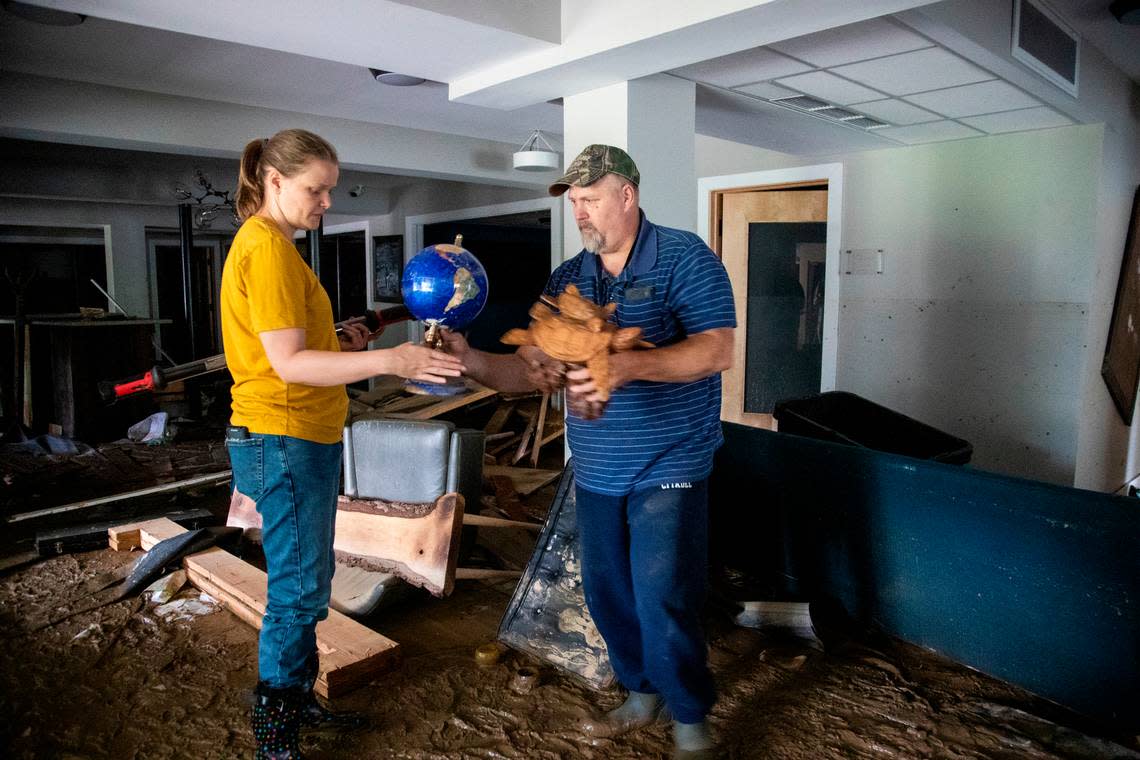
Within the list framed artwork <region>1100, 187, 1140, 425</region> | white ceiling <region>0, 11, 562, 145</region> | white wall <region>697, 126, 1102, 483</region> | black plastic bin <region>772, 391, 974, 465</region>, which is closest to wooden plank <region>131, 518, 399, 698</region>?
black plastic bin <region>772, 391, 974, 465</region>

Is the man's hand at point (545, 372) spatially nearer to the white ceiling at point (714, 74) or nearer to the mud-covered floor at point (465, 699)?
the mud-covered floor at point (465, 699)

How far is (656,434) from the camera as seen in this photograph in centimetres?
Answer: 204

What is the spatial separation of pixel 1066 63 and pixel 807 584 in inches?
121

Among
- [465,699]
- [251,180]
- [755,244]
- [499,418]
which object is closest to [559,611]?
[465,699]

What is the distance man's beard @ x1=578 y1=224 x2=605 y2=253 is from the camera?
2129 mm

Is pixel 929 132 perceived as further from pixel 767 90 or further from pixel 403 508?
pixel 403 508

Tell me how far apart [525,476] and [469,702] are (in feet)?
10.4

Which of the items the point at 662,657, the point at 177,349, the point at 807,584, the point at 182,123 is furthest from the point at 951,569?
the point at 177,349

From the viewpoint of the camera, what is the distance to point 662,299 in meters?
2.08

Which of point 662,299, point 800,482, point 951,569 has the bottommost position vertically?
point 951,569

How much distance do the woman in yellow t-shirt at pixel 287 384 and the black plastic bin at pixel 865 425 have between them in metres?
2.59

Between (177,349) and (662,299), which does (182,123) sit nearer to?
(662,299)

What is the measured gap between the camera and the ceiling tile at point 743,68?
3664 millimetres

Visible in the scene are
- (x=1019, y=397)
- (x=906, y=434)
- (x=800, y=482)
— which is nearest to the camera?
(x=800, y=482)
